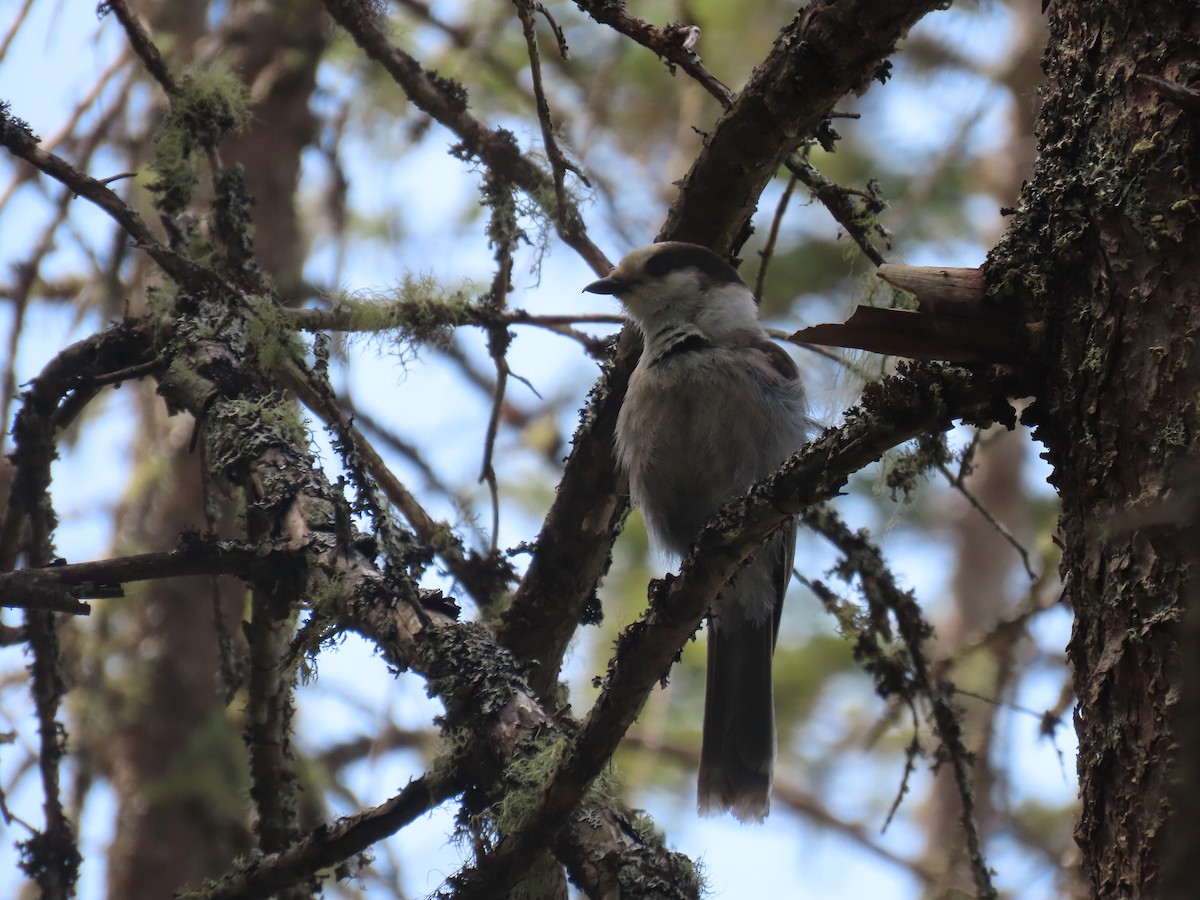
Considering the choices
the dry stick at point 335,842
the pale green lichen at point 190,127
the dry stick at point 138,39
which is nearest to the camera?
the dry stick at point 335,842

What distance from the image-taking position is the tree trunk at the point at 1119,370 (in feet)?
5.26

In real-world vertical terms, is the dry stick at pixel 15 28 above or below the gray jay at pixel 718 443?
above

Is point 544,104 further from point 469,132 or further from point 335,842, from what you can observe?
point 335,842

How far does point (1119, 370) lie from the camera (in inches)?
67.5

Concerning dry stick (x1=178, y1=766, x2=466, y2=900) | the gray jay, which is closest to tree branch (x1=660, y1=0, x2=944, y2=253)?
the gray jay

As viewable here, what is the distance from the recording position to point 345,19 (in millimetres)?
2986

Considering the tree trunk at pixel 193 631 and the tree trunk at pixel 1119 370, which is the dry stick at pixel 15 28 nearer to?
the tree trunk at pixel 193 631

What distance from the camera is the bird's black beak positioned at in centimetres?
339

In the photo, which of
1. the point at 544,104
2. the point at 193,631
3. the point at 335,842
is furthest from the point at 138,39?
the point at 193,631

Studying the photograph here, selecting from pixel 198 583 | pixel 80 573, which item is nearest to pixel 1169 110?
pixel 80 573

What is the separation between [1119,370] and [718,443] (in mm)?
1484

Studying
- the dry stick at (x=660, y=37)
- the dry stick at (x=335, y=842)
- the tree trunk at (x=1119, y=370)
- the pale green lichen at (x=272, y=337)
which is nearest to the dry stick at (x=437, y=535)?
the pale green lichen at (x=272, y=337)

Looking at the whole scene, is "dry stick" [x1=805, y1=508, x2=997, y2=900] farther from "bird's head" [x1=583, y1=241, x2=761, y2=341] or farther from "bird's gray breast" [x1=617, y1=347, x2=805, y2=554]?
"bird's head" [x1=583, y1=241, x2=761, y2=341]

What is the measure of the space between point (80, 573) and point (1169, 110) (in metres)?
1.95
